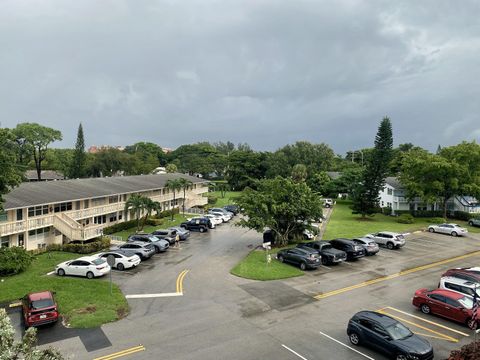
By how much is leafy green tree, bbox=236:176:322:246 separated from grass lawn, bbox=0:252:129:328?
15.0 m

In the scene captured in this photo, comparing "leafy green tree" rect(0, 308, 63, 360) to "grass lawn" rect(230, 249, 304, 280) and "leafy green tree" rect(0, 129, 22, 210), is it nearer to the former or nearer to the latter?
"grass lawn" rect(230, 249, 304, 280)

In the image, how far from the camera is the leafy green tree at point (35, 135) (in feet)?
267

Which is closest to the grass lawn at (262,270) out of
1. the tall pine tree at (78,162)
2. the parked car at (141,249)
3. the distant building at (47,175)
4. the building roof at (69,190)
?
the parked car at (141,249)

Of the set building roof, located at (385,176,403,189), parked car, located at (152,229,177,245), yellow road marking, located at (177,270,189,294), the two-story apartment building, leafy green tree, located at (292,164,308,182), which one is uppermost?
leafy green tree, located at (292,164,308,182)

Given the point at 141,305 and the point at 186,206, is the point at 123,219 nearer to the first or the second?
the point at 186,206

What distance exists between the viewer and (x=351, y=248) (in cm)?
3095

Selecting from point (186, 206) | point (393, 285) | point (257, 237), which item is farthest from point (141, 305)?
point (186, 206)

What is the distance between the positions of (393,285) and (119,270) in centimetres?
2026

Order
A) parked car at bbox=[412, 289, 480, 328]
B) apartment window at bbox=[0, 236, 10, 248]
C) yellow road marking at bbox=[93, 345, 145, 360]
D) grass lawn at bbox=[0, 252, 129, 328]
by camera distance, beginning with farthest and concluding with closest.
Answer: apartment window at bbox=[0, 236, 10, 248] < grass lawn at bbox=[0, 252, 129, 328] < parked car at bbox=[412, 289, 480, 328] < yellow road marking at bbox=[93, 345, 145, 360]

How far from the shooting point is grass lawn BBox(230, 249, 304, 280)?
26.0 metres

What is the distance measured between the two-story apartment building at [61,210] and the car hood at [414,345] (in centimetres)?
2967

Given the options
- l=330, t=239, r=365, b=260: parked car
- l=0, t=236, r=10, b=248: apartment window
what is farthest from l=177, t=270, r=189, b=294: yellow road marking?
A: l=0, t=236, r=10, b=248: apartment window

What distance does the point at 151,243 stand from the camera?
108ft

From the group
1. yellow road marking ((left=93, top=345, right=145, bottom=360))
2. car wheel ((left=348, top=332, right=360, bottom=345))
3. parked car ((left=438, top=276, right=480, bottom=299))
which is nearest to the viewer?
yellow road marking ((left=93, top=345, right=145, bottom=360))
